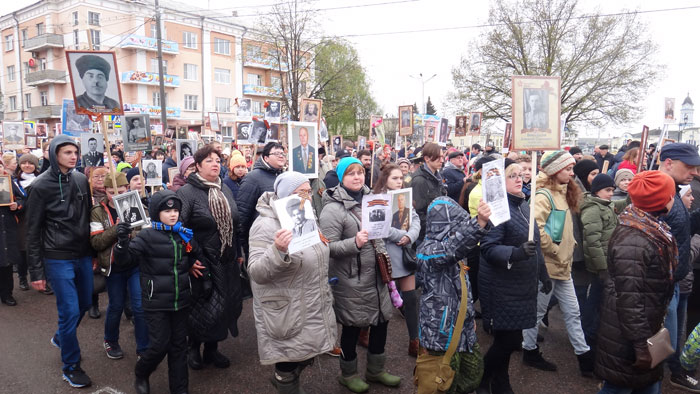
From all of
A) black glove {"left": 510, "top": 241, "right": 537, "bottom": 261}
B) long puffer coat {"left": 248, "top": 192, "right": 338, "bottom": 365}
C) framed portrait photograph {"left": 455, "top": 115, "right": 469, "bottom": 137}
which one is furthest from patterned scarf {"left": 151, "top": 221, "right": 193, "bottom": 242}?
framed portrait photograph {"left": 455, "top": 115, "right": 469, "bottom": 137}

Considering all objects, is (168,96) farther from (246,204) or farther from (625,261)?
(625,261)

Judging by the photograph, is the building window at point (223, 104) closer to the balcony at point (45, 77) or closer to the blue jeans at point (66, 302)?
the balcony at point (45, 77)

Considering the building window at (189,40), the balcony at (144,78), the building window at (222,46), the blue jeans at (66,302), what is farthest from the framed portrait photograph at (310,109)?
the building window at (222,46)

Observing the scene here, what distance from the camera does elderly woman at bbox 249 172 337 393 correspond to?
10.4ft

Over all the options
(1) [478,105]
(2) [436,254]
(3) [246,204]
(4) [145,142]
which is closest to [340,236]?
(2) [436,254]

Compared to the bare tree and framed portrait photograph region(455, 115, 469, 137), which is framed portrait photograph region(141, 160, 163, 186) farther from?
the bare tree

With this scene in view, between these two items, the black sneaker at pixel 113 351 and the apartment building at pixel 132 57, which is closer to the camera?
the black sneaker at pixel 113 351

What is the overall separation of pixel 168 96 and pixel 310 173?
43611 mm

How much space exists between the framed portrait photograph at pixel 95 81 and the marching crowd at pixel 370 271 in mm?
732

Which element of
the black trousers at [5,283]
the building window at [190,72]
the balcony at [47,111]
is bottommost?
the black trousers at [5,283]

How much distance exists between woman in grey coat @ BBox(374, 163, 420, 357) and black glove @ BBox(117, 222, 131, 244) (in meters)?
2.30

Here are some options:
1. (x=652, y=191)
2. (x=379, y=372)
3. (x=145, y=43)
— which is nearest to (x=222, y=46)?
(x=145, y=43)

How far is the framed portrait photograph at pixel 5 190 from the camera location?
256 inches

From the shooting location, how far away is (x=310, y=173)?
547 centimetres
